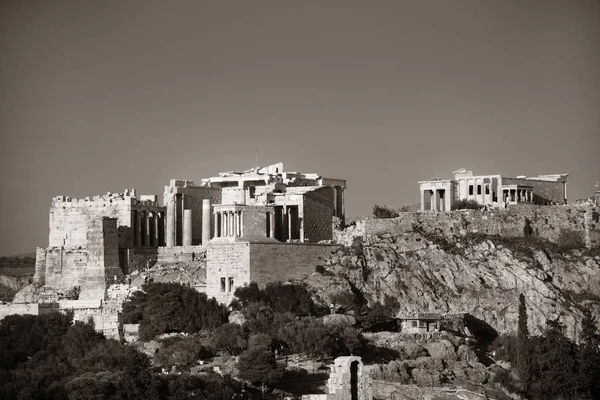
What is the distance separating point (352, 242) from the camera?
328 feet

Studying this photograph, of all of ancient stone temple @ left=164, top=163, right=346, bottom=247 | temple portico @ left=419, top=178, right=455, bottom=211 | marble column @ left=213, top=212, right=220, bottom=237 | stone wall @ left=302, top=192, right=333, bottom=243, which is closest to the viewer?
ancient stone temple @ left=164, top=163, right=346, bottom=247

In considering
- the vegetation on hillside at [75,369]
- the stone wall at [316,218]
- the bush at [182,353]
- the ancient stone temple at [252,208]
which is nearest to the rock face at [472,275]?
the stone wall at [316,218]

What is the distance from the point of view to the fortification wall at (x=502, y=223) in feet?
335

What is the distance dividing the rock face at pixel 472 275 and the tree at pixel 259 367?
9434 mm

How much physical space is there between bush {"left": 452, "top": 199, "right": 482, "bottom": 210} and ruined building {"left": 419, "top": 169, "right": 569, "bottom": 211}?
0.91 m

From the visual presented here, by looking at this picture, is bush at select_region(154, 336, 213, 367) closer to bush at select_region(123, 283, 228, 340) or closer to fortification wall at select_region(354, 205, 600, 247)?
bush at select_region(123, 283, 228, 340)

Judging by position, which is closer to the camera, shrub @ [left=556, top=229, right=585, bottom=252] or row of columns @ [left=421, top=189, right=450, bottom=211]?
shrub @ [left=556, top=229, right=585, bottom=252]

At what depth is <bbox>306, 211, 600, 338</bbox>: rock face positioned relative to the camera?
316 feet

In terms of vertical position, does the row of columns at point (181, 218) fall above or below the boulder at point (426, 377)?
above

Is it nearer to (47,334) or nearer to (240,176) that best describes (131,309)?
(47,334)

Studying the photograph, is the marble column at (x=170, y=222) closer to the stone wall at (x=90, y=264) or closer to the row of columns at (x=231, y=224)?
the stone wall at (x=90, y=264)

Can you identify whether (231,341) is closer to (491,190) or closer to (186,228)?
(186,228)

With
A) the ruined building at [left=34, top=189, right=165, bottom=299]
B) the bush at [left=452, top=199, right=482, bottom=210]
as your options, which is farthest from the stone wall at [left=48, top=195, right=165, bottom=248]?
the bush at [left=452, top=199, right=482, bottom=210]

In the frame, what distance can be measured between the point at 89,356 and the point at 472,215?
26039 mm
